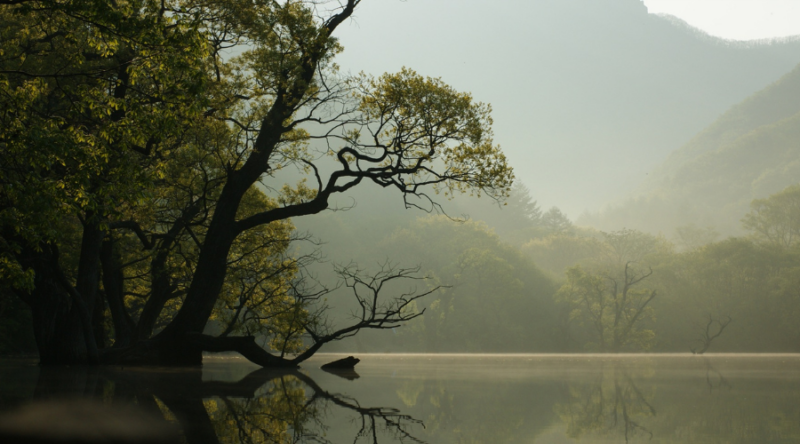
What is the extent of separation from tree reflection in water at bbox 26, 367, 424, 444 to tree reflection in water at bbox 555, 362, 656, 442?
1.64 meters

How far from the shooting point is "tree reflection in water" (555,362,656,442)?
5.31 metres

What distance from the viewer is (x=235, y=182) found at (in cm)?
1346

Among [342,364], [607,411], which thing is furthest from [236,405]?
[342,364]

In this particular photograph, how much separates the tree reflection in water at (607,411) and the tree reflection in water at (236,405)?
5.38ft

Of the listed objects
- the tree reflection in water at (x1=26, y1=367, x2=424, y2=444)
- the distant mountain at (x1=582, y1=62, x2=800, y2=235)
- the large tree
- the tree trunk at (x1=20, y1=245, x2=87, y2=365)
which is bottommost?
the tree reflection in water at (x1=26, y1=367, x2=424, y2=444)

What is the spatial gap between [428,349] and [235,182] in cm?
4637

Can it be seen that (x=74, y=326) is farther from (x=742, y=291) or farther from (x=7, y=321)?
(x=742, y=291)

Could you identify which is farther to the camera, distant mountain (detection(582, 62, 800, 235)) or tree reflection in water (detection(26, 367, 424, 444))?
distant mountain (detection(582, 62, 800, 235))

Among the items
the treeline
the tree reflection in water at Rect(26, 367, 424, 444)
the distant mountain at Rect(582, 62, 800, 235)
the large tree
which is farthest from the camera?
the distant mountain at Rect(582, 62, 800, 235)

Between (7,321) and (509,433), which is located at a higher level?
(7,321)

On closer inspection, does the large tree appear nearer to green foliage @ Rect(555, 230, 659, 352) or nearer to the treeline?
green foliage @ Rect(555, 230, 659, 352)

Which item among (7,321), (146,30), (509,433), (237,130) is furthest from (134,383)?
(7,321)

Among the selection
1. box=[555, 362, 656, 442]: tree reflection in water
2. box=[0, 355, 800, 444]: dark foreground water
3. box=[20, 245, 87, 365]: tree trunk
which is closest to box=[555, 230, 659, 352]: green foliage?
box=[555, 362, 656, 442]: tree reflection in water

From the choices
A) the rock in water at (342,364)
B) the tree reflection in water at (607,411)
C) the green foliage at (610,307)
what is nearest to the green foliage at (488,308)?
the green foliage at (610,307)
